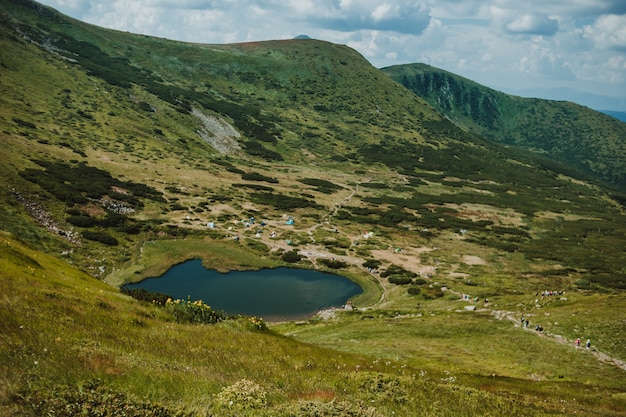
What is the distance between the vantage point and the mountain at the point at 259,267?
1334cm

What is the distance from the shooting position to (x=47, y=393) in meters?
9.30

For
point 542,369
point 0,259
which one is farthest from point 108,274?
point 542,369

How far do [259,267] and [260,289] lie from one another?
9761 mm

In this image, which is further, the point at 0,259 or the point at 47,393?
the point at 0,259

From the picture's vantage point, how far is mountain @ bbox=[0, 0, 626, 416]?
13.3 meters

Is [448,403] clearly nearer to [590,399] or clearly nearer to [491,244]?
[590,399]

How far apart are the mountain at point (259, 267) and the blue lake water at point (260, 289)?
2.83m

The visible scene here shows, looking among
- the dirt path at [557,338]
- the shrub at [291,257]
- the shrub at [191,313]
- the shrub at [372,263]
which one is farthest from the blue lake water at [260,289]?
the shrub at [191,313]

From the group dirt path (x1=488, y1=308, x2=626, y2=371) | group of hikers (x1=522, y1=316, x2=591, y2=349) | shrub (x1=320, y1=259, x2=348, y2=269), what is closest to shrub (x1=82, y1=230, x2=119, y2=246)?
shrub (x1=320, y1=259, x2=348, y2=269)

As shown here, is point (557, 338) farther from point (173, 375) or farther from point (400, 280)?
point (173, 375)

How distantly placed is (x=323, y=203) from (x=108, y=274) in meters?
82.9

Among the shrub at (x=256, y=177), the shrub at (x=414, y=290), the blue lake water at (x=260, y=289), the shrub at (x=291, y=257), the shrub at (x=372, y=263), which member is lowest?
the blue lake water at (x=260, y=289)

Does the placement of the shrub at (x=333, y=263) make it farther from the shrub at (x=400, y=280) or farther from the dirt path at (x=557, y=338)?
the dirt path at (x=557, y=338)

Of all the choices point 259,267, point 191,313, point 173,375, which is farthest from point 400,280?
point 173,375
